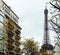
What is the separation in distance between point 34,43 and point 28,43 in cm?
357

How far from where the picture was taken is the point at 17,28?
4921 inches

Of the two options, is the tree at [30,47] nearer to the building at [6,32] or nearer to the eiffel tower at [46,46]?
the building at [6,32]

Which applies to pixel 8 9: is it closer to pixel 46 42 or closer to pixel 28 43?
pixel 28 43

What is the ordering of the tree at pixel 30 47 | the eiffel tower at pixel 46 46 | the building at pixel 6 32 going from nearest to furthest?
1. the building at pixel 6 32
2. the tree at pixel 30 47
3. the eiffel tower at pixel 46 46

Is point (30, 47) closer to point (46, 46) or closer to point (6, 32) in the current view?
point (6, 32)

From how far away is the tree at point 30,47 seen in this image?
312 ft

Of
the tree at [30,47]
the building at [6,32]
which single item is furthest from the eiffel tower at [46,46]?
the tree at [30,47]

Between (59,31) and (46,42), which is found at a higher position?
(46,42)

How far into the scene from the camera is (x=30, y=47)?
315 ft

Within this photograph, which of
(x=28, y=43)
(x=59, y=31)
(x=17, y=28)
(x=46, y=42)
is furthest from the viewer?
(x=46, y=42)

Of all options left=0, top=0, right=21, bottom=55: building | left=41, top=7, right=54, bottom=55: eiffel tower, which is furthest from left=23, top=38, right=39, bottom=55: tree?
left=41, top=7, right=54, bottom=55: eiffel tower

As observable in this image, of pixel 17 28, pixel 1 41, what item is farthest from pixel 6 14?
pixel 17 28

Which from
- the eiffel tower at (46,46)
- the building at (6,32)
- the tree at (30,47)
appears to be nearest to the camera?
the building at (6,32)

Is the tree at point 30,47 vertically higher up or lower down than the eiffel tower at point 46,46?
lower down
